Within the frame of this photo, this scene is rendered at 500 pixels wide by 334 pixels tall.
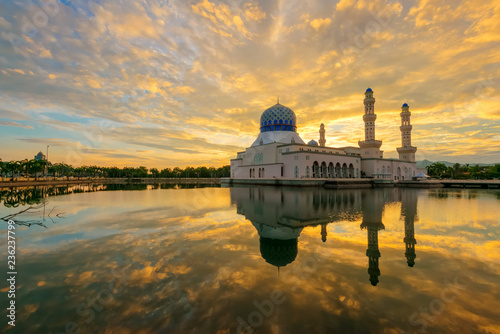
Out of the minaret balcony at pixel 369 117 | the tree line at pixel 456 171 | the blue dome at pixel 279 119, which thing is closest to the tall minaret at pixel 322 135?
the blue dome at pixel 279 119

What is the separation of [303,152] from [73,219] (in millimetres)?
37366

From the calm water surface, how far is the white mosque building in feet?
120

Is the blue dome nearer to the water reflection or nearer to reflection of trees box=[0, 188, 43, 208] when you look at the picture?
the water reflection

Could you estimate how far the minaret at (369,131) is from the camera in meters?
50.6

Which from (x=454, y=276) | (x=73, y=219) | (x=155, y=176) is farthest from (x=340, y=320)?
(x=155, y=176)

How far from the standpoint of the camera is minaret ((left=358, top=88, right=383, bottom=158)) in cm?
5064

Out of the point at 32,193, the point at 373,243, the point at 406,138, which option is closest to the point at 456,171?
the point at 406,138

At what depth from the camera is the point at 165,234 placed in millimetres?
8867

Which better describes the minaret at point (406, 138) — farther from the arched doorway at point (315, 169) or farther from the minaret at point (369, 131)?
the arched doorway at point (315, 169)

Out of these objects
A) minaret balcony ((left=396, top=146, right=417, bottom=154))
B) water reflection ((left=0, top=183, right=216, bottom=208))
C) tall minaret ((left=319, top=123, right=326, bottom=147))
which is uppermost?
tall minaret ((left=319, top=123, right=326, bottom=147))

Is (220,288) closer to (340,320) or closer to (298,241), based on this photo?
(340,320)

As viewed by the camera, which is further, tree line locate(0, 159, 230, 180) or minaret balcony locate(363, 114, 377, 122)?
tree line locate(0, 159, 230, 180)

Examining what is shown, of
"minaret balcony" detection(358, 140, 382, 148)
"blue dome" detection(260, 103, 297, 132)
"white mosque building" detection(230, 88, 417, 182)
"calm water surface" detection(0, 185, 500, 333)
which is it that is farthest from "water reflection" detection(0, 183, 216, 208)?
"minaret balcony" detection(358, 140, 382, 148)

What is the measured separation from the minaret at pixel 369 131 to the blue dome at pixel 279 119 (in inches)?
616
